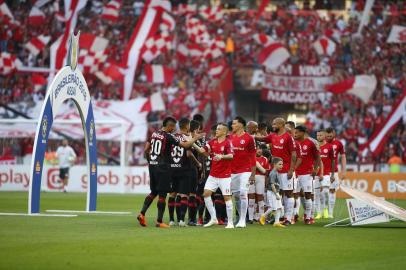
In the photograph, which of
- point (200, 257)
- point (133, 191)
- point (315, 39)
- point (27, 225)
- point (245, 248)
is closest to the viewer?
point (200, 257)

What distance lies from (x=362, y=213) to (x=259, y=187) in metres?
2.39

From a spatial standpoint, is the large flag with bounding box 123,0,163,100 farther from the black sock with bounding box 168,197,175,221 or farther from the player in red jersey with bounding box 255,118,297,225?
the black sock with bounding box 168,197,175,221

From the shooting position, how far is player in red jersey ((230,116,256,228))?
762 inches

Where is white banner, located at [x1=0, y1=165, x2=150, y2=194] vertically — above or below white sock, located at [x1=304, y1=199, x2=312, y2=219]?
above

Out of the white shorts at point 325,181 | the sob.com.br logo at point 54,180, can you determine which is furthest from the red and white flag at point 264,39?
the white shorts at point 325,181

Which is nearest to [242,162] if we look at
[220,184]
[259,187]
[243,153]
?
[243,153]

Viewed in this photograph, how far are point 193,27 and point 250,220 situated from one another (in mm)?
26888

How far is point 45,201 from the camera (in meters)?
29.5

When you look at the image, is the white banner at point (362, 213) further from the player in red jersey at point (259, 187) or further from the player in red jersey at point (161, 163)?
the player in red jersey at point (161, 163)

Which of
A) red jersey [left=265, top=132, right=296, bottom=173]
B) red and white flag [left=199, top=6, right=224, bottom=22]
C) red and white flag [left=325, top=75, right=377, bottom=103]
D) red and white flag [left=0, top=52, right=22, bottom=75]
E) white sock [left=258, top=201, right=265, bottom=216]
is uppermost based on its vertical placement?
red and white flag [left=199, top=6, right=224, bottom=22]

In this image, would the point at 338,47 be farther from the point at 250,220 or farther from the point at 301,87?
the point at 250,220

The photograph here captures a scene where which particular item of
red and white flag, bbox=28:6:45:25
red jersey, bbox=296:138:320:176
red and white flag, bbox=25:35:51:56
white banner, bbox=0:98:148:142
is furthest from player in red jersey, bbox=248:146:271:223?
red and white flag, bbox=28:6:45:25

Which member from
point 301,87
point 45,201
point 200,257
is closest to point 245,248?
point 200,257

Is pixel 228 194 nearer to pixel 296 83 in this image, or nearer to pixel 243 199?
pixel 243 199
